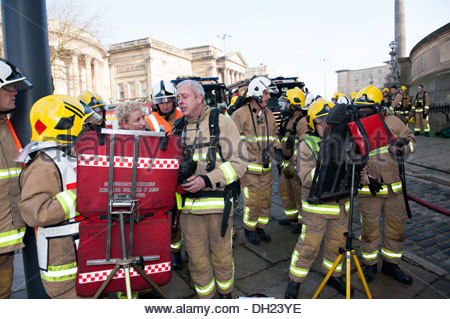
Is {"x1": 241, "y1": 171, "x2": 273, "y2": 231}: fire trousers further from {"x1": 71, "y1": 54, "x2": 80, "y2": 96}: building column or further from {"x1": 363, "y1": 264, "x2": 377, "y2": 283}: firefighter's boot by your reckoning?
{"x1": 71, "y1": 54, "x2": 80, "y2": 96}: building column

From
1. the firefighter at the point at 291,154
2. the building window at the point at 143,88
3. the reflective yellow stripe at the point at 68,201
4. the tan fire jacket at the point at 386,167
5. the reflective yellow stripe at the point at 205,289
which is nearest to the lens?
the reflective yellow stripe at the point at 68,201

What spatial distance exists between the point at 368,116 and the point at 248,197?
2036 mm

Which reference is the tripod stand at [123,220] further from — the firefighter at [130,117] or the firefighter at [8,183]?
the firefighter at [130,117]

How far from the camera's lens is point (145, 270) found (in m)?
2.05

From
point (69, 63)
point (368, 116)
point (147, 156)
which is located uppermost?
point (69, 63)

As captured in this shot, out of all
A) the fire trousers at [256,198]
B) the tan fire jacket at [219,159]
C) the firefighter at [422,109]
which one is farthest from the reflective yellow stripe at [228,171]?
the firefighter at [422,109]

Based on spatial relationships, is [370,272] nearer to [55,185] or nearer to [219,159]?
[219,159]

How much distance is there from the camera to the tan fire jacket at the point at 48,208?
1.91 metres

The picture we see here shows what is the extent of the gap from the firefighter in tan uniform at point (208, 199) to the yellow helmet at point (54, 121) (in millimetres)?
909

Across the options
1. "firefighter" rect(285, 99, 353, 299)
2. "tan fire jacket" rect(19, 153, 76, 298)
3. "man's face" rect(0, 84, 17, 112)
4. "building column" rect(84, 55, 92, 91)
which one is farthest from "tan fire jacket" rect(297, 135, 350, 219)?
"building column" rect(84, 55, 92, 91)

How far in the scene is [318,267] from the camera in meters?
3.75

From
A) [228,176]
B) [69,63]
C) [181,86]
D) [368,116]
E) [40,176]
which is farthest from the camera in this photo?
[69,63]
